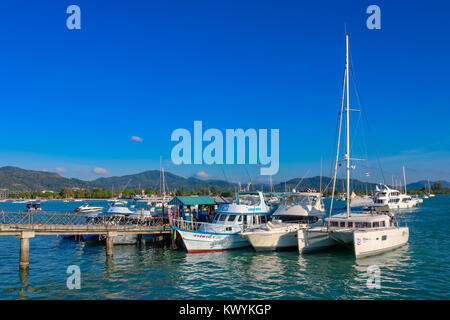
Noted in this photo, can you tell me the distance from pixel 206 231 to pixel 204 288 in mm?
12126

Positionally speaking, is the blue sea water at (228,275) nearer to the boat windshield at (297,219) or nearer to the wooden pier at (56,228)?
the wooden pier at (56,228)

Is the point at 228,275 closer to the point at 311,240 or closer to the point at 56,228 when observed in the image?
the point at 311,240

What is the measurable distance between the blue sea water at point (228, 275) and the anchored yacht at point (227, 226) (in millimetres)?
1071

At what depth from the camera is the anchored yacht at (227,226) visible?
31344 mm

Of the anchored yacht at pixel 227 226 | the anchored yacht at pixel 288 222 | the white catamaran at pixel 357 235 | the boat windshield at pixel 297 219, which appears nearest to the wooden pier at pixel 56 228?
the anchored yacht at pixel 227 226

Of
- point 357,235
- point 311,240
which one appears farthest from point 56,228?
point 357,235

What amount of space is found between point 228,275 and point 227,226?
9437 mm

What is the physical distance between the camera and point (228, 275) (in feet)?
76.3

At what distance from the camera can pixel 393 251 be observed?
30.2 m

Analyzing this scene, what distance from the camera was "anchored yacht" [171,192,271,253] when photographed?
1234 inches

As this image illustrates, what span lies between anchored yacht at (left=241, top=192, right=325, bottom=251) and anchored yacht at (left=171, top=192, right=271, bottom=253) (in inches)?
52.3

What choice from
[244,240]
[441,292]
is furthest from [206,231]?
[441,292]

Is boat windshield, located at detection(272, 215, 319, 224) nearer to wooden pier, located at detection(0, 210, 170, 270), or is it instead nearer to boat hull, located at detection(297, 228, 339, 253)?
boat hull, located at detection(297, 228, 339, 253)
